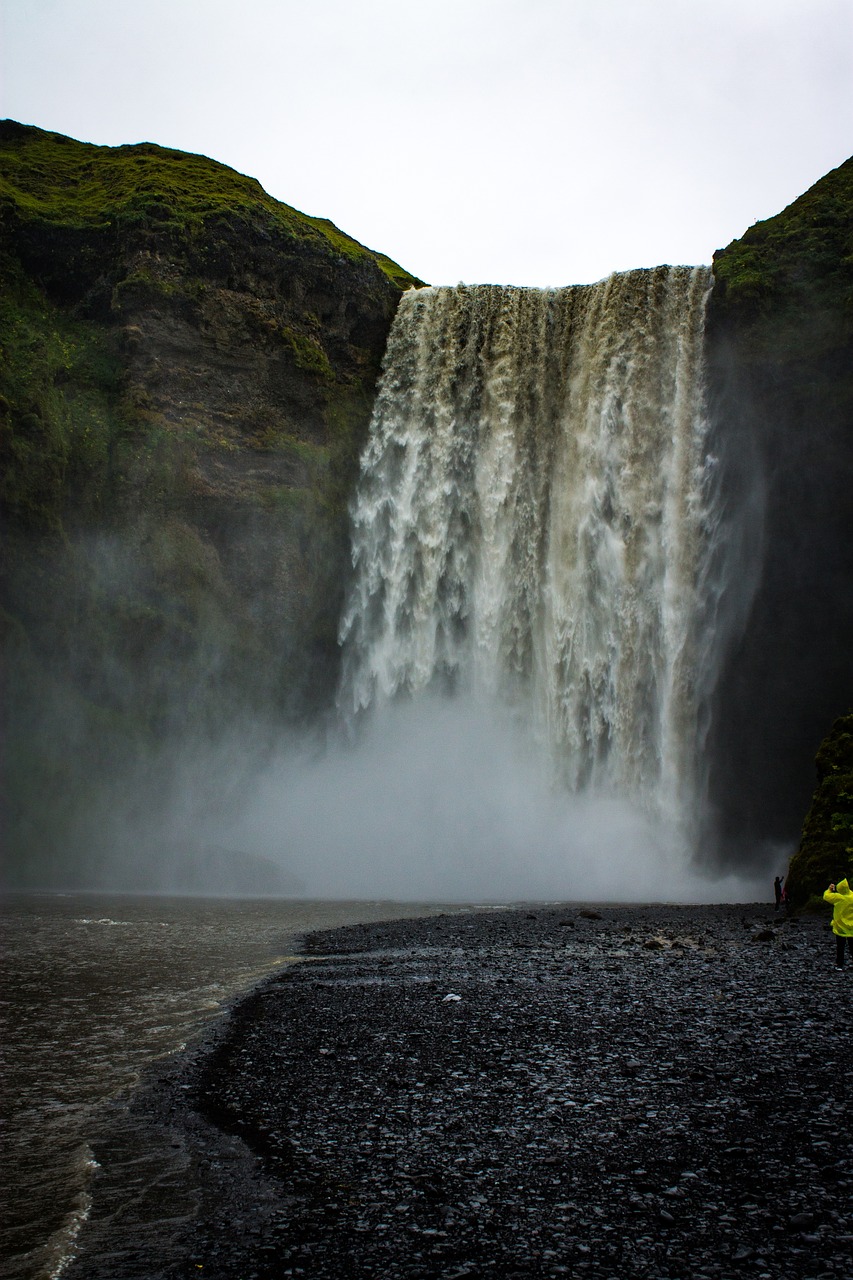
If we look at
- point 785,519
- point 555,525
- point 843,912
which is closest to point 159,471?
point 555,525

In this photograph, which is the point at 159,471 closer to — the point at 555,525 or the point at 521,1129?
the point at 555,525

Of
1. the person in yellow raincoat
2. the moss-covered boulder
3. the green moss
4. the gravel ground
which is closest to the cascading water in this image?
the green moss

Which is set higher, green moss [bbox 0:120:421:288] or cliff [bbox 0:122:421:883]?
green moss [bbox 0:120:421:288]

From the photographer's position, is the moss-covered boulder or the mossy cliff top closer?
the moss-covered boulder

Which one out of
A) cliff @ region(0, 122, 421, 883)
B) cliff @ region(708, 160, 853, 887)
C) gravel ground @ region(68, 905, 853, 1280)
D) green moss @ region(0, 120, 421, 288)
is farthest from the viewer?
green moss @ region(0, 120, 421, 288)

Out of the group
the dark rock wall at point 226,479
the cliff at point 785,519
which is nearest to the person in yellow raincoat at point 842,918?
the cliff at point 785,519

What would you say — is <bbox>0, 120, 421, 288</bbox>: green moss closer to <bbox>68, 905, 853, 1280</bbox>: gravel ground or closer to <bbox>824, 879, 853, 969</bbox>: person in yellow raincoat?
<bbox>68, 905, 853, 1280</bbox>: gravel ground

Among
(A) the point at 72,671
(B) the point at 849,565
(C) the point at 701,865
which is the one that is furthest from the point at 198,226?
(C) the point at 701,865

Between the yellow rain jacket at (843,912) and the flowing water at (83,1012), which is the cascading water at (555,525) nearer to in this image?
the flowing water at (83,1012)

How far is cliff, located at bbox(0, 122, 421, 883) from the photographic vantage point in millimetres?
32000

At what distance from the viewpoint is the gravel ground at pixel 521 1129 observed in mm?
4371

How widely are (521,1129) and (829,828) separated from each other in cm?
1671

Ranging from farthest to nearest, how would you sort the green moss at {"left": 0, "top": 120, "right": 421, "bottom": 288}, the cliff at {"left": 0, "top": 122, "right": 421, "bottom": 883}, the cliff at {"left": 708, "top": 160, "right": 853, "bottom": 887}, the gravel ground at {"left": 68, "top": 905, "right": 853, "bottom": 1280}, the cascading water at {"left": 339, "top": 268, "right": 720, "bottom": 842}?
1. the green moss at {"left": 0, "top": 120, "right": 421, "bottom": 288}
2. the cliff at {"left": 0, "top": 122, "right": 421, "bottom": 883}
3. the cascading water at {"left": 339, "top": 268, "right": 720, "bottom": 842}
4. the cliff at {"left": 708, "top": 160, "right": 853, "bottom": 887}
5. the gravel ground at {"left": 68, "top": 905, "right": 853, "bottom": 1280}

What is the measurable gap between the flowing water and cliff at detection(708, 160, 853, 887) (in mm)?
13407
